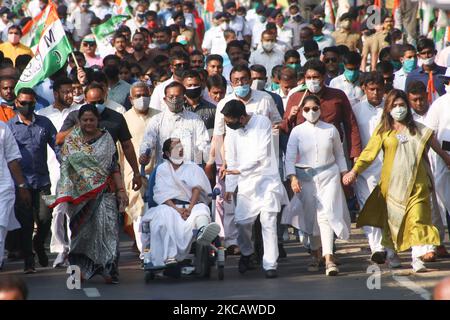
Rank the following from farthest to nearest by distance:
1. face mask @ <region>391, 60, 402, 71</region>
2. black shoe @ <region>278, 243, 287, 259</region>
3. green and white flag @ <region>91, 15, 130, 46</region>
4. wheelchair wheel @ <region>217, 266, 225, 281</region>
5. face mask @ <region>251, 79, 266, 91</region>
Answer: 1. green and white flag @ <region>91, 15, 130, 46</region>
2. face mask @ <region>391, 60, 402, 71</region>
3. face mask @ <region>251, 79, 266, 91</region>
4. black shoe @ <region>278, 243, 287, 259</region>
5. wheelchair wheel @ <region>217, 266, 225, 281</region>

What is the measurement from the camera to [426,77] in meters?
16.0

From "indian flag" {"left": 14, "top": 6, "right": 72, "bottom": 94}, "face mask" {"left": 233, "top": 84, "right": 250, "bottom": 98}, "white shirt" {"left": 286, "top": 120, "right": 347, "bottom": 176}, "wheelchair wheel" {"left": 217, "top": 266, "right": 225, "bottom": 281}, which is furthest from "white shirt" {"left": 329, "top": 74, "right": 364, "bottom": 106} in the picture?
"wheelchair wheel" {"left": 217, "top": 266, "right": 225, "bottom": 281}

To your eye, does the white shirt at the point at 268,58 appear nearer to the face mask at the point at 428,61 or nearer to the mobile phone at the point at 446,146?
the face mask at the point at 428,61

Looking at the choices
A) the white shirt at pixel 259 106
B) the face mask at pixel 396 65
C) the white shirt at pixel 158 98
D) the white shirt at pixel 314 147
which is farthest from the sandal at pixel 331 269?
the face mask at pixel 396 65

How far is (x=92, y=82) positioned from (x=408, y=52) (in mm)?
5230

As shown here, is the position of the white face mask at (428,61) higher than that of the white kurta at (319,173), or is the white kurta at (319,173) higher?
the white face mask at (428,61)

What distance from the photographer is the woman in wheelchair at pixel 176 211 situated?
12.2 meters

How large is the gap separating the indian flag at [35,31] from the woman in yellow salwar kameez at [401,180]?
565 cm

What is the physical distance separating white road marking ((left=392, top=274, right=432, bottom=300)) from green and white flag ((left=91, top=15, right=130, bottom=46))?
39.0 feet

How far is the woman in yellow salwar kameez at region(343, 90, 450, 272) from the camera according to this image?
497 inches

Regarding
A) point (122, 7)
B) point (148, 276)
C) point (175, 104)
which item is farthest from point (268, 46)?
point (148, 276)

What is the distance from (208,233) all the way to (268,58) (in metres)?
9.50

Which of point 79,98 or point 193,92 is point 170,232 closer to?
point 193,92

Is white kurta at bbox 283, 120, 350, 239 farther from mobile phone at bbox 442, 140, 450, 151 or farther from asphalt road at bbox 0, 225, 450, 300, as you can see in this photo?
mobile phone at bbox 442, 140, 450, 151
